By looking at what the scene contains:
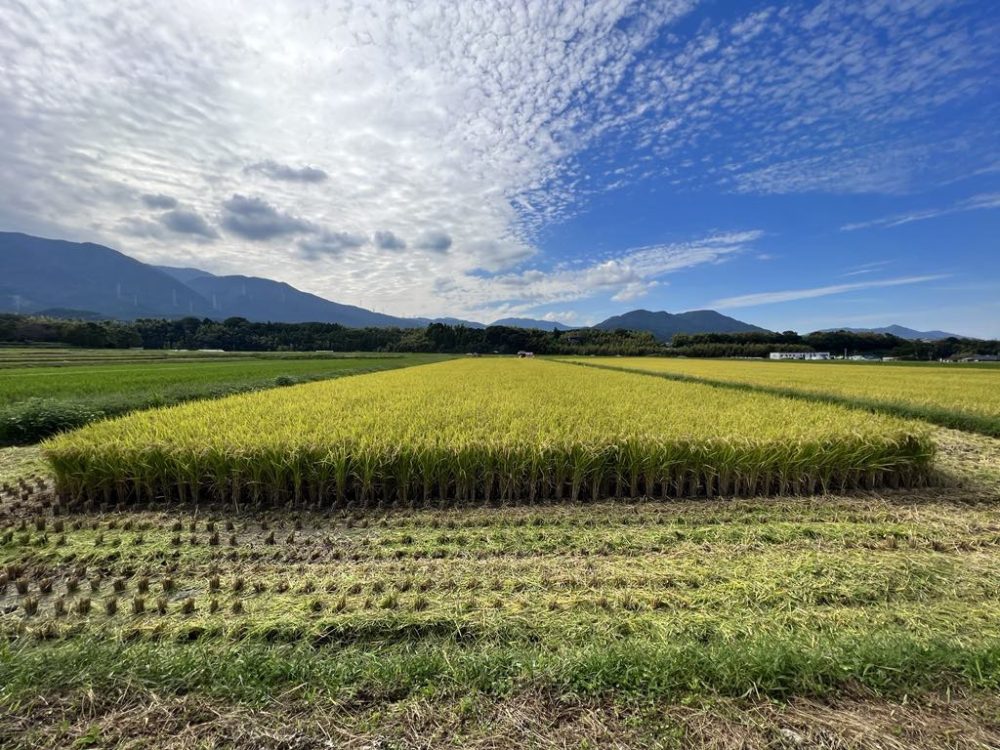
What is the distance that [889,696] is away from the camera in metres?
2.46

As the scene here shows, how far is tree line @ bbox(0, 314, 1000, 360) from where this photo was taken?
232 feet

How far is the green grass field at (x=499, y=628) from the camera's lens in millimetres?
2293

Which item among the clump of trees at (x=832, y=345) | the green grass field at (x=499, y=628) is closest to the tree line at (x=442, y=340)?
the clump of trees at (x=832, y=345)

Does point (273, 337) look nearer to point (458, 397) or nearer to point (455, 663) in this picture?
point (458, 397)

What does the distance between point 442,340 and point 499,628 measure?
11106 cm

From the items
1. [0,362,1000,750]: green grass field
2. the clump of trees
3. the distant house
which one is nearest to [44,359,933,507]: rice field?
[0,362,1000,750]: green grass field

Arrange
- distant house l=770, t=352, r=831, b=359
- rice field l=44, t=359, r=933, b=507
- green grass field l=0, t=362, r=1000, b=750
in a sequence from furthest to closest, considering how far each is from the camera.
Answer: distant house l=770, t=352, r=831, b=359 < rice field l=44, t=359, r=933, b=507 < green grass field l=0, t=362, r=1000, b=750

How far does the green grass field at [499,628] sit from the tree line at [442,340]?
8075cm

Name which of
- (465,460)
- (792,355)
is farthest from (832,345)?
(465,460)

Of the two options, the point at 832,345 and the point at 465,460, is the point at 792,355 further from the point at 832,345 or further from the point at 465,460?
the point at 465,460

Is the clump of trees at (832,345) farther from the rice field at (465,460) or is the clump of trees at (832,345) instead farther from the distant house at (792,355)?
the rice field at (465,460)

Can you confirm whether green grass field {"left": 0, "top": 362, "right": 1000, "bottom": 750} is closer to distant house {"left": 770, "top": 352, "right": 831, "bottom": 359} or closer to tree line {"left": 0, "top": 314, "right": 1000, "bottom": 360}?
tree line {"left": 0, "top": 314, "right": 1000, "bottom": 360}

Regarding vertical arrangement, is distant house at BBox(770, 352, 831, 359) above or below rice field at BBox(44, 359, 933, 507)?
above

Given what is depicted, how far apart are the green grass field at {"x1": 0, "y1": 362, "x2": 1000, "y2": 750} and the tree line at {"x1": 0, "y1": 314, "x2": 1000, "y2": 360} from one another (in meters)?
80.7
